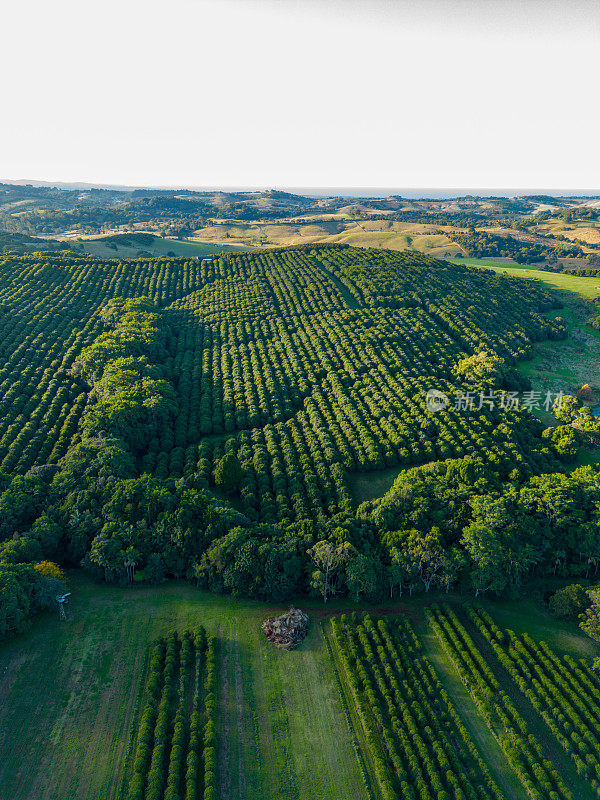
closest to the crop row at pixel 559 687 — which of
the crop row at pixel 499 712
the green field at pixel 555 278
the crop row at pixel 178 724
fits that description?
the crop row at pixel 499 712

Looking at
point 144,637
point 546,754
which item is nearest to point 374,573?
point 546,754

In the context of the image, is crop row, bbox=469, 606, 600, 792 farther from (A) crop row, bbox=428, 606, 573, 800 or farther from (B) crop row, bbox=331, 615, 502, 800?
(B) crop row, bbox=331, 615, 502, 800

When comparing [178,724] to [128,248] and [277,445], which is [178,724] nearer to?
[277,445]

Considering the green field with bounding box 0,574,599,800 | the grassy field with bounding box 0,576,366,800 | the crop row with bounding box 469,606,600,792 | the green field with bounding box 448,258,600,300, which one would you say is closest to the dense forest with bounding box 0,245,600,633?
the green field with bounding box 0,574,599,800

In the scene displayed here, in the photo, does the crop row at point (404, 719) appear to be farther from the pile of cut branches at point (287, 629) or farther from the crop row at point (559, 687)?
the crop row at point (559, 687)

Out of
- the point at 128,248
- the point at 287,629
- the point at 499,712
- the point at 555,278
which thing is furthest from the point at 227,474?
the point at 555,278

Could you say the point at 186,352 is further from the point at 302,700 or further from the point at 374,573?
the point at 302,700
